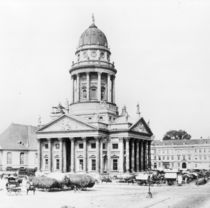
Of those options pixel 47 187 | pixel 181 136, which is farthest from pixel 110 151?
pixel 181 136

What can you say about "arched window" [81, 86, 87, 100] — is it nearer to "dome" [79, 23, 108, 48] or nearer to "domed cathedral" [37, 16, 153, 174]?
"domed cathedral" [37, 16, 153, 174]

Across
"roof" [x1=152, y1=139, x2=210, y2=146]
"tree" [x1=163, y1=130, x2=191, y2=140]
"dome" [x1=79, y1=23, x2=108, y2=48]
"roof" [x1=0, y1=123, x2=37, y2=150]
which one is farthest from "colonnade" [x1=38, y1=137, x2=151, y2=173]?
"tree" [x1=163, y1=130, x2=191, y2=140]

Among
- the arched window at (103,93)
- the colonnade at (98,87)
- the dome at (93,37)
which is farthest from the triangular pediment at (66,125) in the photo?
the dome at (93,37)

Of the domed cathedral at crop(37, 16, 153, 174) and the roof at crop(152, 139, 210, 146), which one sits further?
the roof at crop(152, 139, 210, 146)

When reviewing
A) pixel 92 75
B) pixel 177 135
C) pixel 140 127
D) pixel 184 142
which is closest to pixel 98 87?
pixel 92 75

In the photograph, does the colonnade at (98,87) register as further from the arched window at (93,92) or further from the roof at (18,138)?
the roof at (18,138)

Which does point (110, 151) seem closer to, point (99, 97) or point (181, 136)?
point (99, 97)

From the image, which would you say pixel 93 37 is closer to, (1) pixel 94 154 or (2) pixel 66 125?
(2) pixel 66 125
